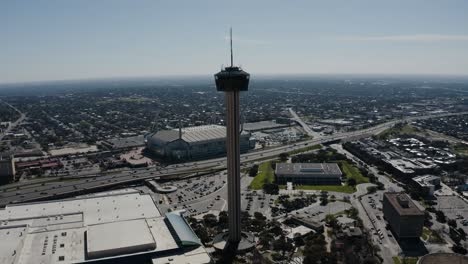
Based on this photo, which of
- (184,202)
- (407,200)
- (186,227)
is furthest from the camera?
(184,202)

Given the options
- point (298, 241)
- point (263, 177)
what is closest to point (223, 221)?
point (298, 241)

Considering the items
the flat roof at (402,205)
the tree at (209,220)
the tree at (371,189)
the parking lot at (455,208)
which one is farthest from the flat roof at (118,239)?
the parking lot at (455,208)

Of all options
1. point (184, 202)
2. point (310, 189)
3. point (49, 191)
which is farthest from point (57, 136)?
point (310, 189)

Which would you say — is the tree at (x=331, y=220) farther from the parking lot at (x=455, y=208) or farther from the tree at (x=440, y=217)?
the parking lot at (x=455, y=208)

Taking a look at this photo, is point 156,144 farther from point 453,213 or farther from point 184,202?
point 453,213

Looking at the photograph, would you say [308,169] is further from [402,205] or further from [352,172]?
[402,205]

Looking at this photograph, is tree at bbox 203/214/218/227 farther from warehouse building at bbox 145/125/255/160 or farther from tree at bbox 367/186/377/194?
warehouse building at bbox 145/125/255/160
